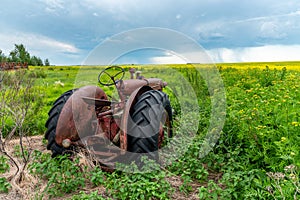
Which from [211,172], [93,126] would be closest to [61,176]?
[93,126]

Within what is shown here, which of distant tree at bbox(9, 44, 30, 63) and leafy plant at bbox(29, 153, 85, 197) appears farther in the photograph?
distant tree at bbox(9, 44, 30, 63)

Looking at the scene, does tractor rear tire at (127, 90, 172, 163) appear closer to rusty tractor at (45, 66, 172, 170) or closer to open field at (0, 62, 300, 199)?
rusty tractor at (45, 66, 172, 170)

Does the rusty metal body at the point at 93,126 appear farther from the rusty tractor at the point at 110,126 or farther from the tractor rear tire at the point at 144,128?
the tractor rear tire at the point at 144,128

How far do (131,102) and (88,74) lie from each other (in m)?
0.95

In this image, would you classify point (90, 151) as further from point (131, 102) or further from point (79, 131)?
point (131, 102)

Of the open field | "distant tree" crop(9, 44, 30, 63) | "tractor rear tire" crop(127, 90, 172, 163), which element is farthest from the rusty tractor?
"distant tree" crop(9, 44, 30, 63)

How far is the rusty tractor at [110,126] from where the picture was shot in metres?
3.62

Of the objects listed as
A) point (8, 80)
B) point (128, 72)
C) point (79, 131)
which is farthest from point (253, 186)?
point (8, 80)

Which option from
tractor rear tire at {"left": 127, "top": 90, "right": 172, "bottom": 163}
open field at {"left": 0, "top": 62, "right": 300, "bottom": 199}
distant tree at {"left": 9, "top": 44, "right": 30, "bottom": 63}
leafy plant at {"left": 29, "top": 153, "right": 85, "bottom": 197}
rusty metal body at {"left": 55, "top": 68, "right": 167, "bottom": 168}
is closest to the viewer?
open field at {"left": 0, "top": 62, "right": 300, "bottom": 199}

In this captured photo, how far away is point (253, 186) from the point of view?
10.3ft

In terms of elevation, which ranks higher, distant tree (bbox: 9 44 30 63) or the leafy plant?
distant tree (bbox: 9 44 30 63)

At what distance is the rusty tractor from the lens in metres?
3.62

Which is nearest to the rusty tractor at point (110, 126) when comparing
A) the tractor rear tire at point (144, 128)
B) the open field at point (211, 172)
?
the tractor rear tire at point (144, 128)

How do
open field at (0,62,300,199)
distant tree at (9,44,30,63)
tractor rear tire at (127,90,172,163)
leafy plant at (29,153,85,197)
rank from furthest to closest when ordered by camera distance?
distant tree at (9,44,30,63), tractor rear tire at (127,90,172,163), leafy plant at (29,153,85,197), open field at (0,62,300,199)
